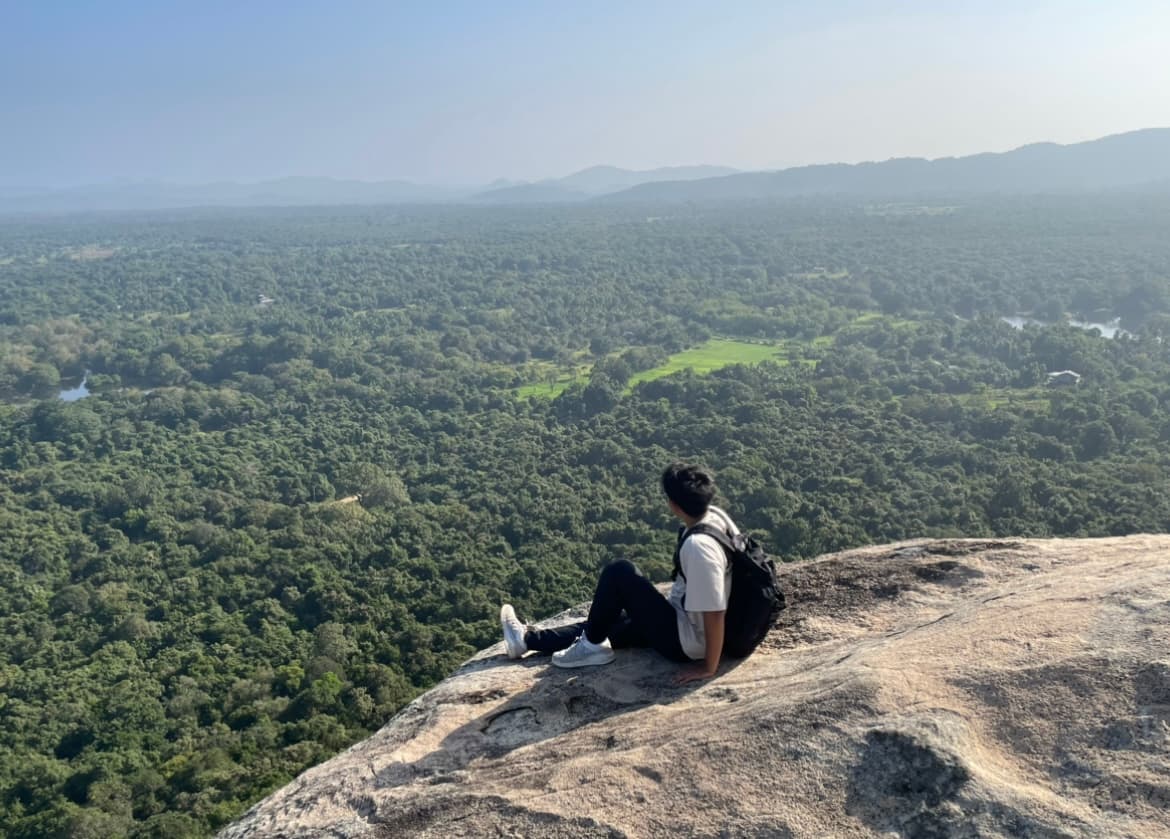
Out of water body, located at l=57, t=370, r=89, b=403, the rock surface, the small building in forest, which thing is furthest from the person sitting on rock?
water body, located at l=57, t=370, r=89, b=403

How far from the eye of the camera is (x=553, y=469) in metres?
51.5

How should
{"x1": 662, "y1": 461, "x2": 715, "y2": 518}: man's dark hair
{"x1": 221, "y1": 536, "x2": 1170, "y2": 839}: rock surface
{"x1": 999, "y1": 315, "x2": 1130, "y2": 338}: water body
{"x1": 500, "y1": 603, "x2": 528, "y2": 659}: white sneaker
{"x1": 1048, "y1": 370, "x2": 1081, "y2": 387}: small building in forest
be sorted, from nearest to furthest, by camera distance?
{"x1": 221, "y1": 536, "x2": 1170, "y2": 839}: rock surface
{"x1": 662, "y1": 461, "x2": 715, "y2": 518}: man's dark hair
{"x1": 500, "y1": 603, "x2": 528, "y2": 659}: white sneaker
{"x1": 1048, "y1": 370, "x2": 1081, "y2": 387}: small building in forest
{"x1": 999, "y1": 315, "x2": 1130, "y2": 338}: water body

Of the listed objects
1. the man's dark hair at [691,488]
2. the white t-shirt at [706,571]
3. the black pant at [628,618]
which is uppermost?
the man's dark hair at [691,488]

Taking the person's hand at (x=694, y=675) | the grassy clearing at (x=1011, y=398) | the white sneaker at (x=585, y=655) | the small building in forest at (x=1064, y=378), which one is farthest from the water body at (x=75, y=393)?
the small building in forest at (x=1064, y=378)

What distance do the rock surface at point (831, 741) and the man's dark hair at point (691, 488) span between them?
1384mm

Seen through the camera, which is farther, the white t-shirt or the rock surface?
the white t-shirt

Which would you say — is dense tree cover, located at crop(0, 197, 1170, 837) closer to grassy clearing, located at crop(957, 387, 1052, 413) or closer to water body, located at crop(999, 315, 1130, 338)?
grassy clearing, located at crop(957, 387, 1052, 413)

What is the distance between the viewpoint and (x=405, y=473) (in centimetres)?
5338

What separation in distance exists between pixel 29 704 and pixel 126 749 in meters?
5.31

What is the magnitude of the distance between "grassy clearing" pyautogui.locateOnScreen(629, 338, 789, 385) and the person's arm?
2734 inches

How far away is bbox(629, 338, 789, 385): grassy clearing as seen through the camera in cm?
8050

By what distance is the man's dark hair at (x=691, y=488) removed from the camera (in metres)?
5.78

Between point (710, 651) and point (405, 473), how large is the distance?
49232 mm

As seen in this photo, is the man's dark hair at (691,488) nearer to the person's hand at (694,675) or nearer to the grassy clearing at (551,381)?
the person's hand at (694,675)
